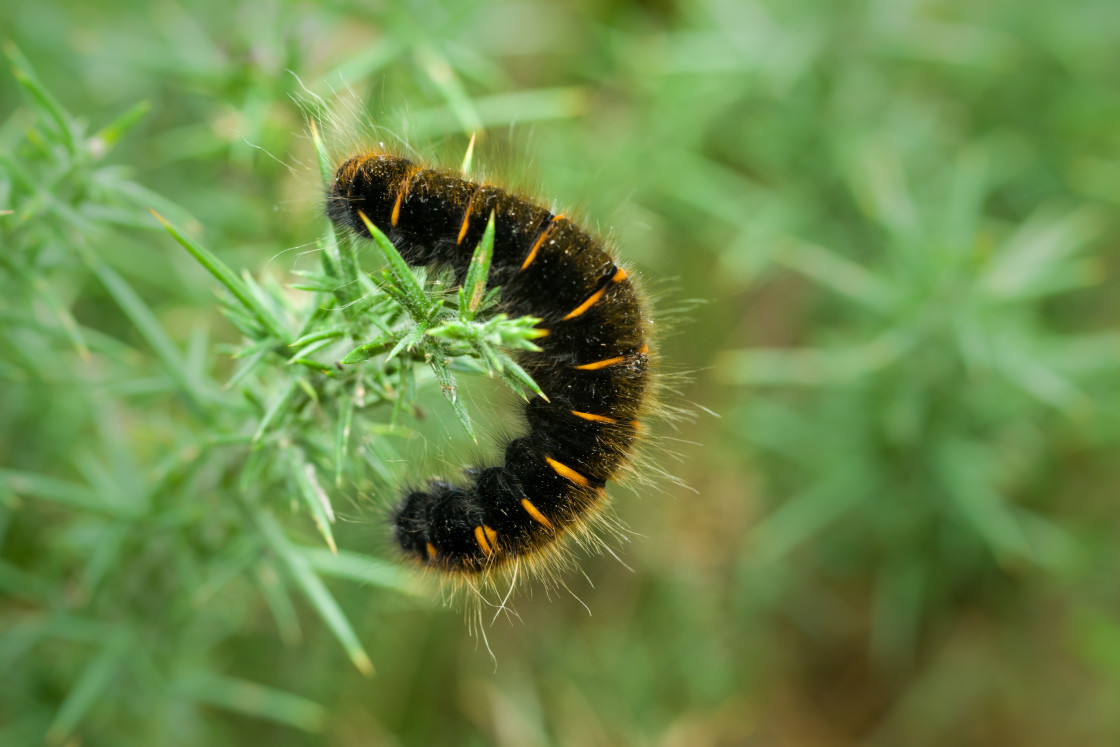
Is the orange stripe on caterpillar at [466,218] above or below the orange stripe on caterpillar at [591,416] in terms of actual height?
above

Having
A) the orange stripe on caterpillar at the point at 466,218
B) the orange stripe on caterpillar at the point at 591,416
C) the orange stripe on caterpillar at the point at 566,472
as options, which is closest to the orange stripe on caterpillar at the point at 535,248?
the orange stripe on caterpillar at the point at 466,218

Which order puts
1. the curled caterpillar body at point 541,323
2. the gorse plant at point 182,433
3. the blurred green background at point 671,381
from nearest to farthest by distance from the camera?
the gorse plant at point 182,433 < the curled caterpillar body at point 541,323 < the blurred green background at point 671,381

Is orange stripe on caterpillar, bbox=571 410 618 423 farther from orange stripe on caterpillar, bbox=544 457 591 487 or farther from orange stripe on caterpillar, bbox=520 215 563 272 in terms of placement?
orange stripe on caterpillar, bbox=520 215 563 272

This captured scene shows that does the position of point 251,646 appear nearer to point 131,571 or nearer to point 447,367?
point 131,571

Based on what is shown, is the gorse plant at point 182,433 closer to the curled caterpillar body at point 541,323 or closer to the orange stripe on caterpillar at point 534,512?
the curled caterpillar body at point 541,323

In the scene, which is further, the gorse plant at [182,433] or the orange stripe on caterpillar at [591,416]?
the orange stripe on caterpillar at [591,416]

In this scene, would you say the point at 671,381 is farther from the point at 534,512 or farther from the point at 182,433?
the point at 182,433

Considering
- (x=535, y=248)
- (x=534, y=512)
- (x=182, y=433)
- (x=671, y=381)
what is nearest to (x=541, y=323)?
(x=535, y=248)
